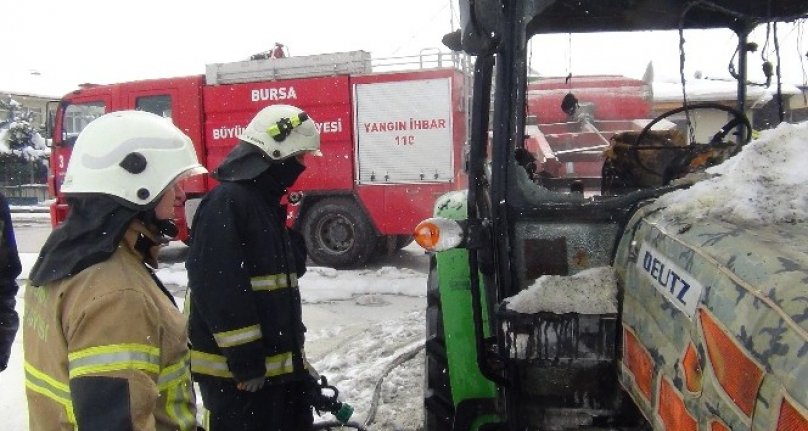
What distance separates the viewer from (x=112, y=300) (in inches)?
60.2

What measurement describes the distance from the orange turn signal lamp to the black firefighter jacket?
26.7 inches

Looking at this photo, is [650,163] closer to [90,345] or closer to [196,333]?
[196,333]

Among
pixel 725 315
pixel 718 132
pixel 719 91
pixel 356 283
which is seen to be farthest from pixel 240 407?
pixel 356 283

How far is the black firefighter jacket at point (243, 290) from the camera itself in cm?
256

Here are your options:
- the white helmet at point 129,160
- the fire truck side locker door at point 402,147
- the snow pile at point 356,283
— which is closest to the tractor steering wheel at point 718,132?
the white helmet at point 129,160

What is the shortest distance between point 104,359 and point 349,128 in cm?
783

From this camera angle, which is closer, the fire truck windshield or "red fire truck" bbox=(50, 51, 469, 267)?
"red fire truck" bbox=(50, 51, 469, 267)

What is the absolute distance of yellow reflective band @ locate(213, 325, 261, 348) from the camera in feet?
8.35

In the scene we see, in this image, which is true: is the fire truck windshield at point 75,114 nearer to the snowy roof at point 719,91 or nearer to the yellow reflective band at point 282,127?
the yellow reflective band at point 282,127

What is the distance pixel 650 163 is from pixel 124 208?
7.37 ft

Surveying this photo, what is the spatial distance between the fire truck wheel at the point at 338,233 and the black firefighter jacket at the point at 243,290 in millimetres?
6311

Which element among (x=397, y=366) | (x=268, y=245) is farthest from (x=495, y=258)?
(x=397, y=366)

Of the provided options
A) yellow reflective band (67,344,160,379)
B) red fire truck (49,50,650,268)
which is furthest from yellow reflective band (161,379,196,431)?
red fire truck (49,50,650,268)

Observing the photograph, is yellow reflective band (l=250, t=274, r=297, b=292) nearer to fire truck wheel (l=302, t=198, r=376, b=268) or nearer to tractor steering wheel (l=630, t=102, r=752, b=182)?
tractor steering wheel (l=630, t=102, r=752, b=182)
